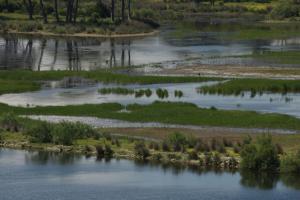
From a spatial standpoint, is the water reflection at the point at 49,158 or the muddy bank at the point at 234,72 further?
the muddy bank at the point at 234,72

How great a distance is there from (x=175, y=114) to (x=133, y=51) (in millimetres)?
47763

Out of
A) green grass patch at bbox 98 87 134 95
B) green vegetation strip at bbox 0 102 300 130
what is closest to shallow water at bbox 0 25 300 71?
green grass patch at bbox 98 87 134 95

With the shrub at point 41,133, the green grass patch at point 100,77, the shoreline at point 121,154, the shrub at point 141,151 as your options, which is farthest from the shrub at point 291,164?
the green grass patch at point 100,77

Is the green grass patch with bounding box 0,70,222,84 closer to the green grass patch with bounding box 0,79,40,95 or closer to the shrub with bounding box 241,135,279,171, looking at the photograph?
the green grass patch with bounding box 0,79,40,95

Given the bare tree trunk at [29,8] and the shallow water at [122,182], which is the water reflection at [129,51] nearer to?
the bare tree trunk at [29,8]

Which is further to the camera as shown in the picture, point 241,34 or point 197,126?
point 241,34

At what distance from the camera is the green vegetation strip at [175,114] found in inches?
2229

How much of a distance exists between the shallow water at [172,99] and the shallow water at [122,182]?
15.8 metres

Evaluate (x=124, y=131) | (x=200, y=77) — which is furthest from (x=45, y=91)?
(x=124, y=131)

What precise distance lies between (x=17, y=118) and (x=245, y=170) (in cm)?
1760

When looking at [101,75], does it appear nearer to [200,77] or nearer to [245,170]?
[200,77]

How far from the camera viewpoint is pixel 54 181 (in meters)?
45.1

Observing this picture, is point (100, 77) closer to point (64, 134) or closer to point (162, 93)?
point (162, 93)

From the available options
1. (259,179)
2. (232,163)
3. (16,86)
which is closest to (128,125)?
(232,163)
